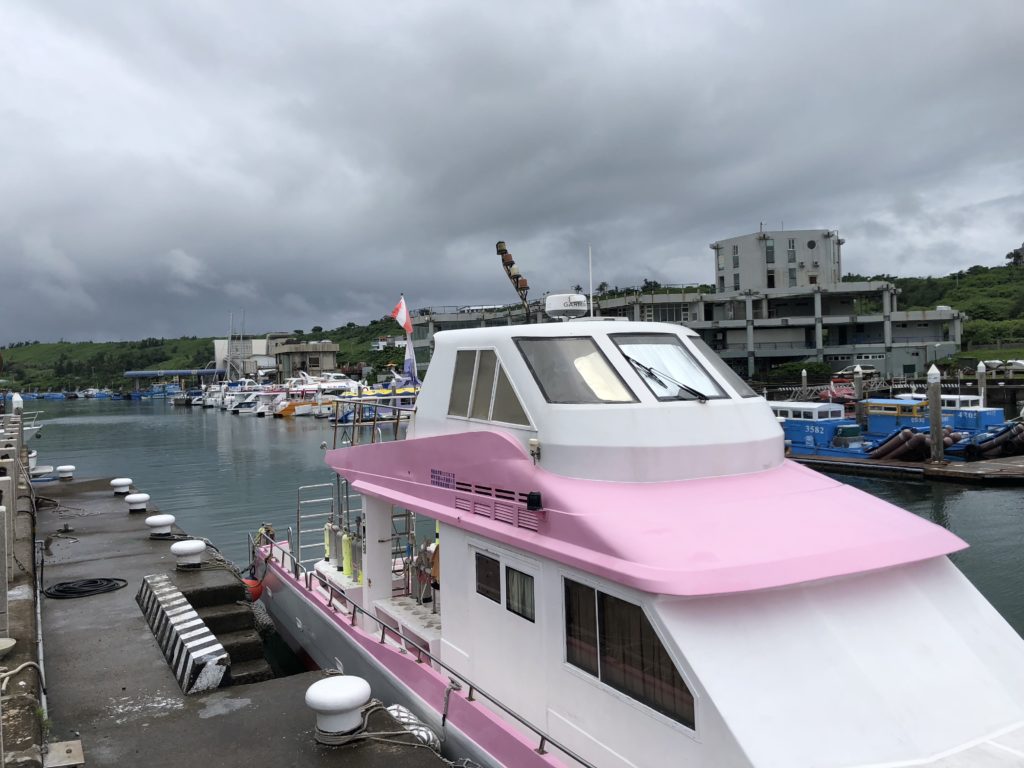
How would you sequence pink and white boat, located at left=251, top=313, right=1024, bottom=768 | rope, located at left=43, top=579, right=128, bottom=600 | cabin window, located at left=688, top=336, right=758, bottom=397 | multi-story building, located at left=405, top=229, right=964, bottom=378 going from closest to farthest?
pink and white boat, located at left=251, top=313, right=1024, bottom=768 < cabin window, located at left=688, top=336, right=758, bottom=397 < rope, located at left=43, top=579, right=128, bottom=600 < multi-story building, located at left=405, top=229, right=964, bottom=378

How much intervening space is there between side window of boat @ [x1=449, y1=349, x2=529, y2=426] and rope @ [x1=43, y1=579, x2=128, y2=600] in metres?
5.80

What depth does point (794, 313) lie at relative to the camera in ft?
236

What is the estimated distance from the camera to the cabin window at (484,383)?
22.5 feet

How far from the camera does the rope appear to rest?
966cm

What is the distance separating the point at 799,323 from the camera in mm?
69000

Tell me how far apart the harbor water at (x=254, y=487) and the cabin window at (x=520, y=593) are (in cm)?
249

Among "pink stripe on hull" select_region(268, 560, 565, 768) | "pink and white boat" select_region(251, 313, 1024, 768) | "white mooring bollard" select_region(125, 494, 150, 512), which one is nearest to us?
"pink and white boat" select_region(251, 313, 1024, 768)

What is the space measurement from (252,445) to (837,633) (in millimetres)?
47835

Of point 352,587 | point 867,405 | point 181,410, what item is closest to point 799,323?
point 867,405

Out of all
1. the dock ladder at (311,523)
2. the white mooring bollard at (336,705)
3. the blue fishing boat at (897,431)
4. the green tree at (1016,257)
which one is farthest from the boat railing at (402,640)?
the green tree at (1016,257)

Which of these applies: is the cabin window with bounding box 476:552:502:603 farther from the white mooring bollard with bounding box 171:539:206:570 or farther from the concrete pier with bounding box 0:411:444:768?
the white mooring bollard with bounding box 171:539:206:570

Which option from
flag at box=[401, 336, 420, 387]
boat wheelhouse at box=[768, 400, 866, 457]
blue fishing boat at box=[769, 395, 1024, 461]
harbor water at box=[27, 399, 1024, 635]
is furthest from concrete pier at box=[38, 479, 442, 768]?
boat wheelhouse at box=[768, 400, 866, 457]

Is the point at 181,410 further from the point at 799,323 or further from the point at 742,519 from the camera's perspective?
the point at 742,519

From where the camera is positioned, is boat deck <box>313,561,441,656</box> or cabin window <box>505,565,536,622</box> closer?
cabin window <box>505,565,536,622</box>
